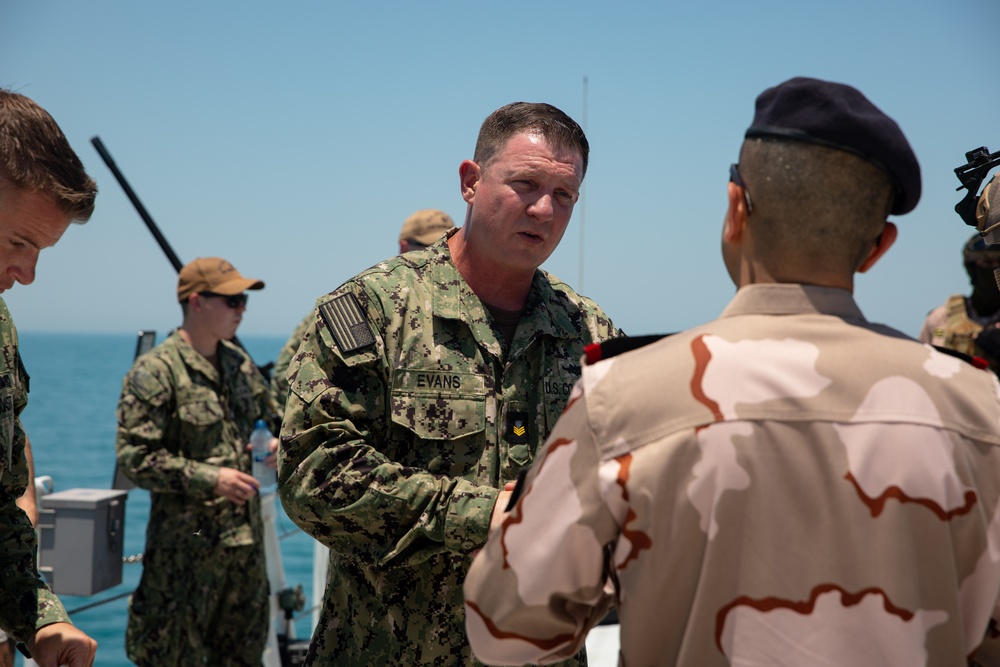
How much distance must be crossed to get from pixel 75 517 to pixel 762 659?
14.7ft

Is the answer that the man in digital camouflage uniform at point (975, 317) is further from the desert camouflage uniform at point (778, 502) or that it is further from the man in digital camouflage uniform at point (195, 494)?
the desert camouflage uniform at point (778, 502)

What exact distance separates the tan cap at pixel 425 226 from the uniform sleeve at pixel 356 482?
353cm

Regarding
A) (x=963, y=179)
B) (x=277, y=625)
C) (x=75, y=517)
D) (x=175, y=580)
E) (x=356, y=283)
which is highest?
(x=963, y=179)

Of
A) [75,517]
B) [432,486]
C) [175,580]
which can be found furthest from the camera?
[175,580]

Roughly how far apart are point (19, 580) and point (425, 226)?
3.90 metres

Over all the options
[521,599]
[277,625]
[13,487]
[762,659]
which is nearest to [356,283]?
[13,487]

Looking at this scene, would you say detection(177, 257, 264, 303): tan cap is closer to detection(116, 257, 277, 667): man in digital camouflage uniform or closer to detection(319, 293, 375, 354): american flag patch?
detection(116, 257, 277, 667): man in digital camouflage uniform

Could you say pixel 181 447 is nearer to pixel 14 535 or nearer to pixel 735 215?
pixel 14 535

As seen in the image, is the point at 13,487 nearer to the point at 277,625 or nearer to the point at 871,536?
the point at 871,536

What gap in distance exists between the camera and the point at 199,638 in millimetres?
5340

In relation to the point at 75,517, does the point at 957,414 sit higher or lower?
higher

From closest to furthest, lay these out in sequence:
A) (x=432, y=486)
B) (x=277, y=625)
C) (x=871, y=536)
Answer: (x=871, y=536)
(x=432, y=486)
(x=277, y=625)

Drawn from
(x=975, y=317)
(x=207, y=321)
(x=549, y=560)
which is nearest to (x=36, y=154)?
(x=549, y=560)

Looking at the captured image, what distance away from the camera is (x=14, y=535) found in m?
2.39
